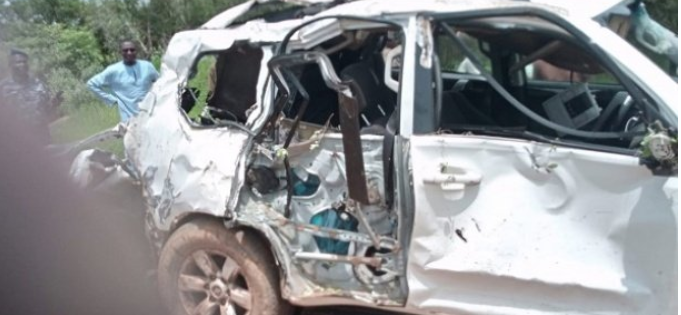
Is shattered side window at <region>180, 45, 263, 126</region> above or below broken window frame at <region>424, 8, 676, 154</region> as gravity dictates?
below

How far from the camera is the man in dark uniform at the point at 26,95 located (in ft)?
24.0

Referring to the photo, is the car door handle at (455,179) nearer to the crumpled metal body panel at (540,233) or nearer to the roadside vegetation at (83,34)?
the crumpled metal body panel at (540,233)

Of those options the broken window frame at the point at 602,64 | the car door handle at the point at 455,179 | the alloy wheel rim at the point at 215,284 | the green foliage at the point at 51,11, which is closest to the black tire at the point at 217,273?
the alloy wheel rim at the point at 215,284

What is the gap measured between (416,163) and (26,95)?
501cm

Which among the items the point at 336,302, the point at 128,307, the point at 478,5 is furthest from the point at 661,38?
the point at 128,307

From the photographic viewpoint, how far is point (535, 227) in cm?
357

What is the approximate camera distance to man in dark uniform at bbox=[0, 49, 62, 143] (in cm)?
733

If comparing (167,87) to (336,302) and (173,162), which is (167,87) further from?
(336,302)

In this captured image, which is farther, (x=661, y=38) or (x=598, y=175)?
(x=661, y=38)

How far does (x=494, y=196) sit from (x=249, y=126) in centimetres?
136

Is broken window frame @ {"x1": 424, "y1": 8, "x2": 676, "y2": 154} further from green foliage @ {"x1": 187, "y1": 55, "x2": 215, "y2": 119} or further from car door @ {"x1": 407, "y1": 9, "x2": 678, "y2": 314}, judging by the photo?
green foliage @ {"x1": 187, "y1": 55, "x2": 215, "y2": 119}

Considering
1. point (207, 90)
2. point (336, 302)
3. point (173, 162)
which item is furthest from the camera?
point (207, 90)

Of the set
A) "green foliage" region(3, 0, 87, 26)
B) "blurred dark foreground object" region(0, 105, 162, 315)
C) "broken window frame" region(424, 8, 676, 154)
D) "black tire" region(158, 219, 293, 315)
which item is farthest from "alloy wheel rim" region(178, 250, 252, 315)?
"green foliage" region(3, 0, 87, 26)

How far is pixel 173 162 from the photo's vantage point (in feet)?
14.9
